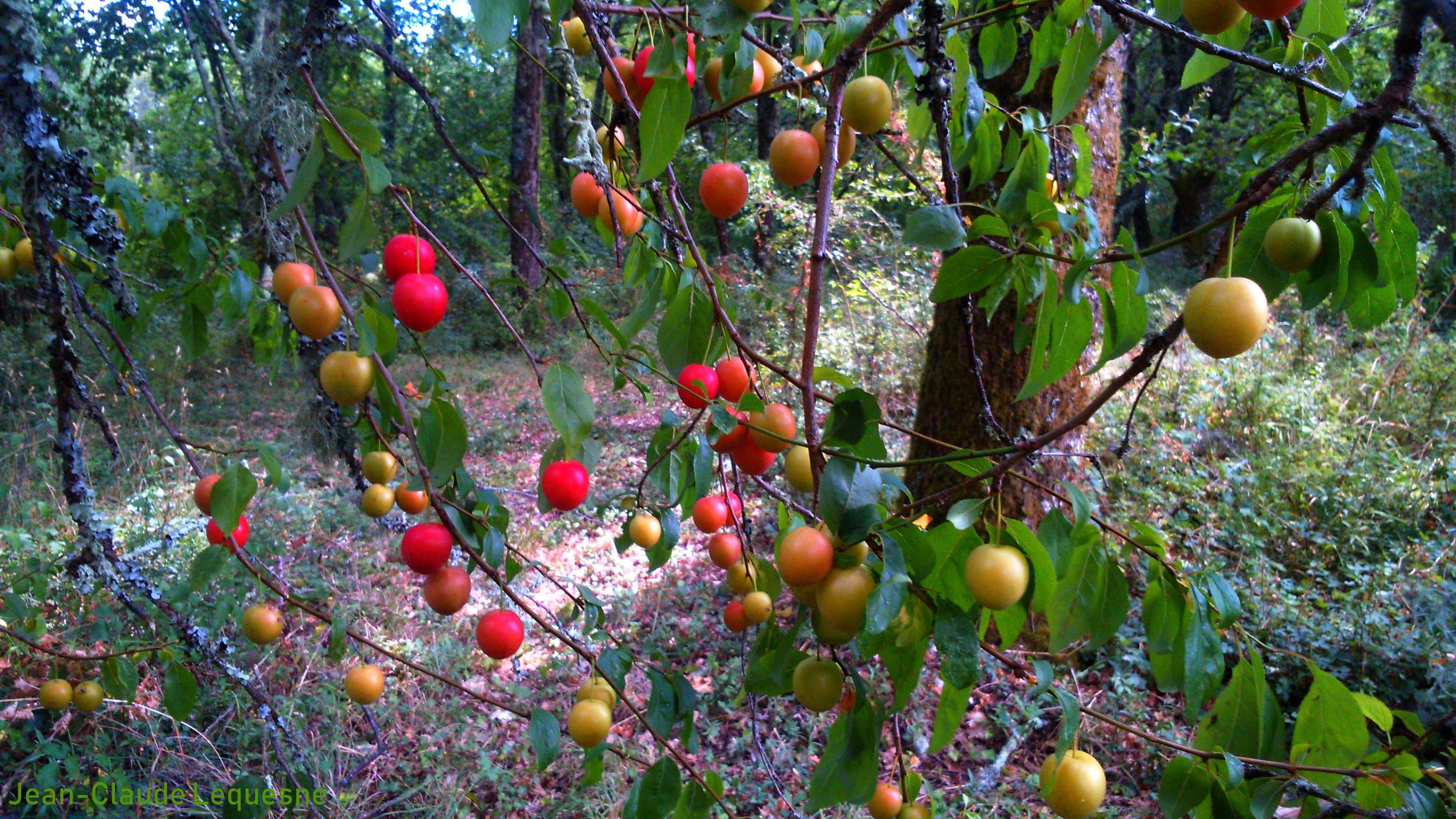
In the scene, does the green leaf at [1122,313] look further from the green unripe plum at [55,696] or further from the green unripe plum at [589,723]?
the green unripe plum at [55,696]

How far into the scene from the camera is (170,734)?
2309 millimetres

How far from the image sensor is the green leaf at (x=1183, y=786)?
28.7 inches

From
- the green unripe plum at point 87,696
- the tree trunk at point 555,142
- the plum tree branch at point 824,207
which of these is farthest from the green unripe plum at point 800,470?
the tree trunk at point 555,142

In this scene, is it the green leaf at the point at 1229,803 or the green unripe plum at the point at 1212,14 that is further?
the green leaf at the point at 1229,803

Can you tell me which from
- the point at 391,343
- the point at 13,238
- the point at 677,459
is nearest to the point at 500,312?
the point at 391,343

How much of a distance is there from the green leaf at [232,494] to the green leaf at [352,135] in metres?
0.36

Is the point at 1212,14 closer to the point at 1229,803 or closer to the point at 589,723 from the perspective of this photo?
the point at 1229,803

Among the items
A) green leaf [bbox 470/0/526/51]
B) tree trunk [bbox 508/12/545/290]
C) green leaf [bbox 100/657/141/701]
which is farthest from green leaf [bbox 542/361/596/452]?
tree trunk [bbox 508/12/545/290]

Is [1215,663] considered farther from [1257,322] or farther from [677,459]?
[677,459]

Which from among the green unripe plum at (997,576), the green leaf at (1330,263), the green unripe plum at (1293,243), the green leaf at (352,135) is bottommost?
the green unripe plum at (997,576)

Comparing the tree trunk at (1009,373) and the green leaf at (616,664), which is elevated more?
the tree trunk at (1009,373)

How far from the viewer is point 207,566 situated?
3.21ft

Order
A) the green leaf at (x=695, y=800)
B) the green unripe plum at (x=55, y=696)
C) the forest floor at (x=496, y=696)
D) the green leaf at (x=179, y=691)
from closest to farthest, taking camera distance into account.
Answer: the green leaf at (x=695, y=800) → the green leaf at (x=179, y=691) → the green unripe plum at (x=55, y=696) → the forest floor at (x=496, y=696)

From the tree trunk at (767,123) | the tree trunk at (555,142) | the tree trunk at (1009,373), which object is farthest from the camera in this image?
the tree trunk at (555,142)
